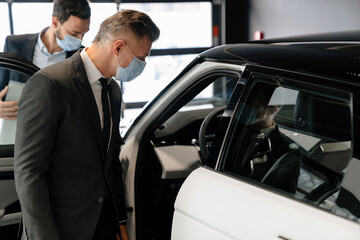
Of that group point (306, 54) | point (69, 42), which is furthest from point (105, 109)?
point (69, 42)

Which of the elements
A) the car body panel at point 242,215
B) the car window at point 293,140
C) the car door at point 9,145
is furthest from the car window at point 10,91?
the car window at point 293,140

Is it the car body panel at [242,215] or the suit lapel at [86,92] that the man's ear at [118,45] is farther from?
the car body panel at [242,215]

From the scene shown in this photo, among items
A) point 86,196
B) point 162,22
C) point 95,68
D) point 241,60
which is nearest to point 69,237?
point 86,196

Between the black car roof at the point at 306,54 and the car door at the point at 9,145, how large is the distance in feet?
3.19

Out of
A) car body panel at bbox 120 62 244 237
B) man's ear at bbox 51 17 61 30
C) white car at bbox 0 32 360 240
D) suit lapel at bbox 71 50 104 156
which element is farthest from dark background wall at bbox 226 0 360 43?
suit lapel at bbox 71 50 104 156

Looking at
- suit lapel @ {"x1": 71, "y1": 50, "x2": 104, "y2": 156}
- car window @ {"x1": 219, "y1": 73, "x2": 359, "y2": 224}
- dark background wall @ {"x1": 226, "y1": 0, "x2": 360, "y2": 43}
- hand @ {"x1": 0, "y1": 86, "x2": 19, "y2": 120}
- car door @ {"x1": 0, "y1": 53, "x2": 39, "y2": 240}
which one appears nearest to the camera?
car window @ {"x1": 219, "y1": 73, "x2": 359, "y2": 224}

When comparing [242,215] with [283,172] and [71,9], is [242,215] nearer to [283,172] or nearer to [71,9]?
[283,172]

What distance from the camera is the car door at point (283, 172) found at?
1.52 metres

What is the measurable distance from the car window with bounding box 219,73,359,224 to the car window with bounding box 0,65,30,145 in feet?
4.18

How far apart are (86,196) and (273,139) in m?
0.81

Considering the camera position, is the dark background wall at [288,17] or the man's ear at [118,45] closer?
the man's ear at [118,45]

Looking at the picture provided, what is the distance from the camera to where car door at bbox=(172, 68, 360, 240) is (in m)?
1.52

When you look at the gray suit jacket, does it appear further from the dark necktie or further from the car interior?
the car interior

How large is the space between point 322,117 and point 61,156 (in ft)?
3.30
